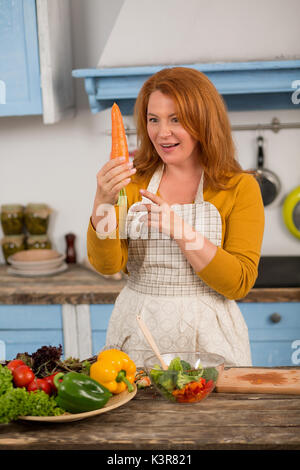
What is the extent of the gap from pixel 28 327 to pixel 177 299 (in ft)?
3.38

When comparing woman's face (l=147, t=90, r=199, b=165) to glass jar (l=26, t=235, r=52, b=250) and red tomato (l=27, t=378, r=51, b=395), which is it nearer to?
red tomato (l=27, t=378, r=51, b=395)

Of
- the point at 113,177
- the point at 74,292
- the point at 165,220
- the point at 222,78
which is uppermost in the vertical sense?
the point at 222,78

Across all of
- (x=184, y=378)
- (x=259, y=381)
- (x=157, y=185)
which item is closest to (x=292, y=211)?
(x=157, y=185)

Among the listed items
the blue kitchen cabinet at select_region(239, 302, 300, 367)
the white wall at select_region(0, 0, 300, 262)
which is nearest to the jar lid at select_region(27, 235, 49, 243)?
the white wall at select_region(0, 0, 300, 262)

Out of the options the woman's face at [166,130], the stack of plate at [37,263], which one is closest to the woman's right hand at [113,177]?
the woman's face at [166,130]

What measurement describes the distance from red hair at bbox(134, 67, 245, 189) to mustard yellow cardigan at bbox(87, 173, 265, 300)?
49mm

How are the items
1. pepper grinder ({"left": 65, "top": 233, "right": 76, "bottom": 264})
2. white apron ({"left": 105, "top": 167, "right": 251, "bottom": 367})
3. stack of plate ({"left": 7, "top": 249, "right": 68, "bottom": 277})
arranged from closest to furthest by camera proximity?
white apron ({"left": 105, "top": 167, "right": 251, "bottom": 367}), stack of plate ({"left": 7, "top": 249, "right": 68, "bottom": 277}), pepper grinder ({"left": 65, "top": 233, "right": 76, "bottom": 264})

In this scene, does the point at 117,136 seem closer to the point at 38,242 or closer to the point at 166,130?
the point at 166,130

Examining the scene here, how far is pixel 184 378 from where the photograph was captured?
44.3 inches

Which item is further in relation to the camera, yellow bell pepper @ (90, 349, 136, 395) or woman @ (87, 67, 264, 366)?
woman @ (87, 67, 264, 366)

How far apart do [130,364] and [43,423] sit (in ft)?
0.74

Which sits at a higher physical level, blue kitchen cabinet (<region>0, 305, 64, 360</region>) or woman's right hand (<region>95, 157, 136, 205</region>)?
woman's right hand (<region>95, 157, 136, 205</region>)

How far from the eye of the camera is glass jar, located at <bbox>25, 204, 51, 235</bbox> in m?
2.77

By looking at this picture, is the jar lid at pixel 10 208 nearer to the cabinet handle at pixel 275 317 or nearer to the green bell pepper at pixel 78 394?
the cabinet handle at pixel 275 317
